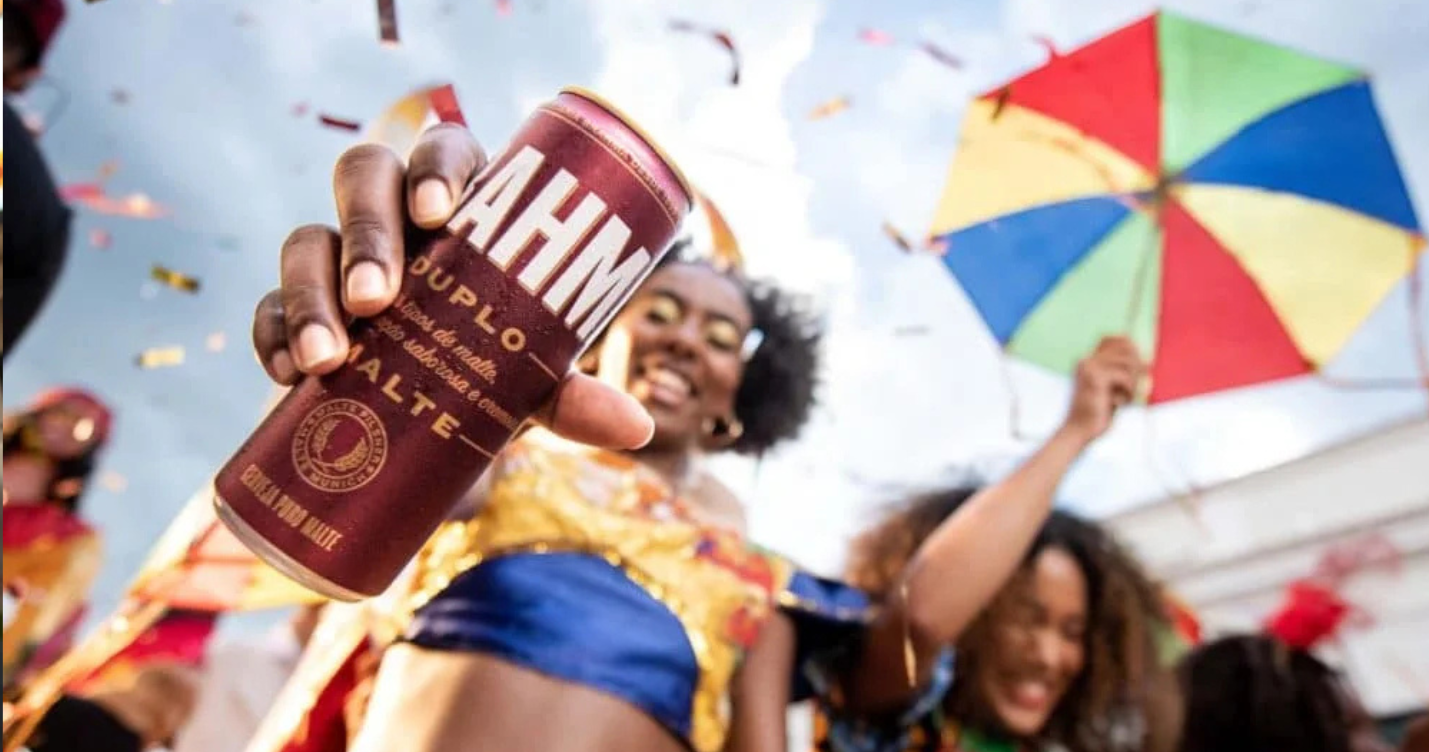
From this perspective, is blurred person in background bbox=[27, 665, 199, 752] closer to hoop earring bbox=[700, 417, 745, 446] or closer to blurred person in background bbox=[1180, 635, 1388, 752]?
hoop earring bbox=[700, 417, 745, 446]

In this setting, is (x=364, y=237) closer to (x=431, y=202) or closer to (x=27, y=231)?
(x=431, y=202)

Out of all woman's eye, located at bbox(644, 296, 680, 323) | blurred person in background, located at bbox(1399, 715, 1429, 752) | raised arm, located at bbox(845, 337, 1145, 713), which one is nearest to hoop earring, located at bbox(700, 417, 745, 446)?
woman's eye, located at bbox(644, 296, 680, 323)

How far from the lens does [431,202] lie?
359mm

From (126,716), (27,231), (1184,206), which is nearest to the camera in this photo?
(27,231)

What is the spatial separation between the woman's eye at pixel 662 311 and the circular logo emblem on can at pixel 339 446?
591mm

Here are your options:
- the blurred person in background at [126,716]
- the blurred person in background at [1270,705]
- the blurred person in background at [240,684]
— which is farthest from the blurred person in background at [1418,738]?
the blurred person in background at [126,716]

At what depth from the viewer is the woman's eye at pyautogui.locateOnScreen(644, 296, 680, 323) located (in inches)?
36.8

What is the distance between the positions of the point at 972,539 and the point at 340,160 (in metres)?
0.61

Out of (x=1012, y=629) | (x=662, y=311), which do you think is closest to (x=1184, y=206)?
(x=1012, y=629)

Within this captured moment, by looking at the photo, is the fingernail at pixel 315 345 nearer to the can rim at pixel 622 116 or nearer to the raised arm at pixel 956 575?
the can rim at pixel 622 116

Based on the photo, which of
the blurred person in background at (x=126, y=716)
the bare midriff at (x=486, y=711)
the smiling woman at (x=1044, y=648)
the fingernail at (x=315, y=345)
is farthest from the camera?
the smiling woman at (x=1044, y=648)

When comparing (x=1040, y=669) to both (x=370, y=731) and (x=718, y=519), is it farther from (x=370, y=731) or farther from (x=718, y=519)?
(x=370, y=731)

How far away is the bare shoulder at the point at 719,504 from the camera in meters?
0.90

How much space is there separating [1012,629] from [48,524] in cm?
100
